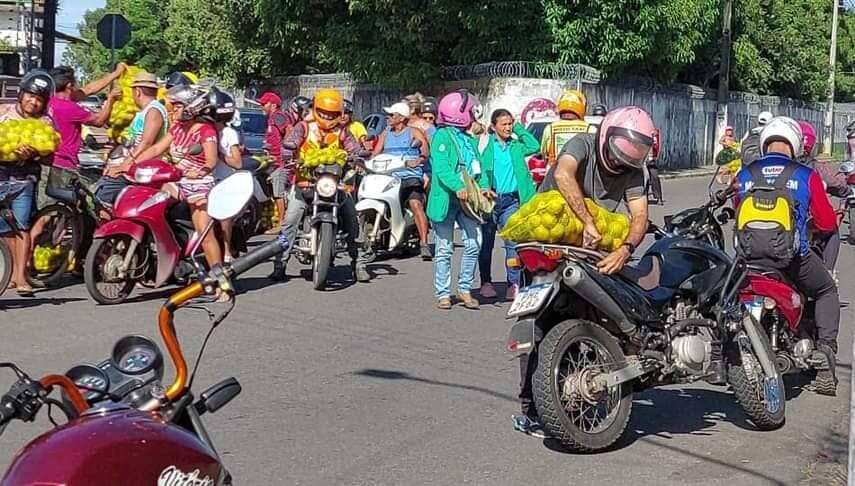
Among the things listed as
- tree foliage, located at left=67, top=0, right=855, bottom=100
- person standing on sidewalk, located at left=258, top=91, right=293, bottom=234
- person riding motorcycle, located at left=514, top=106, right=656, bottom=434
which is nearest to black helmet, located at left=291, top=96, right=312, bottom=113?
person standing on sidewalk, located at left=258, top=91, right=293, bottom=234

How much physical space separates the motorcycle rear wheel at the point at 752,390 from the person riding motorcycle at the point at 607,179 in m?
0.90

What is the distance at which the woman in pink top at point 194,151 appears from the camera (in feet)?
34.2

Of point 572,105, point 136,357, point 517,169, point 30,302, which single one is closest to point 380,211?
point 572,105

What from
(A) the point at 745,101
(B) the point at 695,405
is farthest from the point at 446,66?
(B) the point at 695,405

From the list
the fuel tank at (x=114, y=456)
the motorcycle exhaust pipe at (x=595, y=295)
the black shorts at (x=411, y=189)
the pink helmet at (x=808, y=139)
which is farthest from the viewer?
the black shorts at (x=411, y=189)

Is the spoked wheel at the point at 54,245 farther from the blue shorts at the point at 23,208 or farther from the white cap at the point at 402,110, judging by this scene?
the white cap at the point at 402,110

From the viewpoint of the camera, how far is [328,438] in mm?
6469

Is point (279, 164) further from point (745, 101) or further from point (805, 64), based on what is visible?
point (805, 64)

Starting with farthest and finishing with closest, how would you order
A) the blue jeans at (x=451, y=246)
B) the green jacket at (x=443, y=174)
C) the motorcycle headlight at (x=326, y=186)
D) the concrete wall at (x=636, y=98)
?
the concrete wall at (x=636, y=98), the motorcycle headlight at (x=326, y=186), the blue jeans at (x=451, y=246), the green jacket at (x=443, y=174)

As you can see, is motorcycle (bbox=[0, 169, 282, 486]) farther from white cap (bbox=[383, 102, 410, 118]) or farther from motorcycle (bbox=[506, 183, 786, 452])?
white cap (bbox=[383, 102, 410, 118])

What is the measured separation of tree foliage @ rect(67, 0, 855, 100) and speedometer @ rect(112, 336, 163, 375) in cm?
2658

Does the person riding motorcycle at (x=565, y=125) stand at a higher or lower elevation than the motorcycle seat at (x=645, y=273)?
higher

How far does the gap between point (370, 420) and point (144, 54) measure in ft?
158

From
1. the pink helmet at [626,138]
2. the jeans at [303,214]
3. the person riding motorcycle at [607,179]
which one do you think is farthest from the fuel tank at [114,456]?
the jeans at [303,214]
